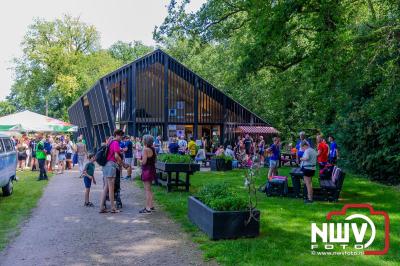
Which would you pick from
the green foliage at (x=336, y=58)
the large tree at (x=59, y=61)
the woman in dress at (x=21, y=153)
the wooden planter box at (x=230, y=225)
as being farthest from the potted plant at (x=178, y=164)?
the large tree at (x=59, y=61)

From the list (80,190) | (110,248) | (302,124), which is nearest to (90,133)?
(302,124)

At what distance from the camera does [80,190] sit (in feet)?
50.5

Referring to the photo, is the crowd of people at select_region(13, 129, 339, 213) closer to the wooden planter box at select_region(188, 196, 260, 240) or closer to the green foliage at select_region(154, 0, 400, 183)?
the green foliage at select_region(154, 0, 400, 183)

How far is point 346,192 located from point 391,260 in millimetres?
7940

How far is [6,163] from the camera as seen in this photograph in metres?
13.7

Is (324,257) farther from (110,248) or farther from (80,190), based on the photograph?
(80,190)

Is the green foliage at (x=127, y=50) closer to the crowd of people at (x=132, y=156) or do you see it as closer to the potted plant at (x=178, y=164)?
the crowd of people at (x=132, y=156)

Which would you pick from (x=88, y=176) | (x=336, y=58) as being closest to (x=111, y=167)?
(x=88, y=176)

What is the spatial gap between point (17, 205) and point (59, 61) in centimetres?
4820

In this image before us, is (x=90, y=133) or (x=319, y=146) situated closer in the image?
(x=319, y=146)

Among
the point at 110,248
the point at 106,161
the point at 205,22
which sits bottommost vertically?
the point at 110,248

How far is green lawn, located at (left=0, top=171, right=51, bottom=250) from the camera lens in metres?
9.00

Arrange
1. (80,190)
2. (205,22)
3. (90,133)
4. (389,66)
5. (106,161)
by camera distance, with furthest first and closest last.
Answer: (90,133) < (205,22) < (80,190) < (389,66) < (106,161)

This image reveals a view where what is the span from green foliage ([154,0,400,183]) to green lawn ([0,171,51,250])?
9.69m
